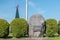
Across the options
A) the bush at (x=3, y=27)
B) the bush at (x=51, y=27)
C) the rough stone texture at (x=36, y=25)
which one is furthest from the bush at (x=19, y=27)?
the bush at (x=51, y=27)

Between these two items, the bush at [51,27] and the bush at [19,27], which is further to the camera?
the bush at [51,27]

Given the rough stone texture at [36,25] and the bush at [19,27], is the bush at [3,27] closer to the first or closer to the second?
the bush at [19,27]

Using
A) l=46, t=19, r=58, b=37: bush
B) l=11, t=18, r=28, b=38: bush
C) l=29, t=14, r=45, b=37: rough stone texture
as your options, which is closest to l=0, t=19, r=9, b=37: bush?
l=11, t=18, r=28, b=38: bush

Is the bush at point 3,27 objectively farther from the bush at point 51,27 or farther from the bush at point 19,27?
the bush at point 51,27

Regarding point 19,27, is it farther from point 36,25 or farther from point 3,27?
point 36,25

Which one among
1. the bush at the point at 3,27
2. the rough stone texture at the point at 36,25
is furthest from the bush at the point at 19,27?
the rough stone texture at the point at 36,25

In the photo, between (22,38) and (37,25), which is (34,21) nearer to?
(37,25)

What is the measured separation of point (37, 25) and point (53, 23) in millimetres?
1263

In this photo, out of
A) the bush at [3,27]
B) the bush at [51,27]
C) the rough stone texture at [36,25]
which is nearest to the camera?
the bush at [3,27]

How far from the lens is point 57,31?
1438 cm

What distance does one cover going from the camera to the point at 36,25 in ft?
46.9

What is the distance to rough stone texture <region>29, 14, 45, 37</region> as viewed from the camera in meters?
14.3

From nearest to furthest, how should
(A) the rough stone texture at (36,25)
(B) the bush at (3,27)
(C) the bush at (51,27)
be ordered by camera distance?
(B) the bush at (3,27)
(C) the bush at (51,27)
(A) the rough stone texture at (36,25)

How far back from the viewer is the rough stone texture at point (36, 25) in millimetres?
14281
